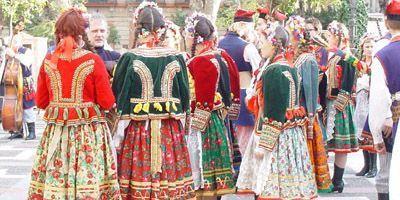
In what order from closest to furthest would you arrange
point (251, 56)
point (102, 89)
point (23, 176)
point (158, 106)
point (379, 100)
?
point (102, 89) → point (379, 100) → point (158, 106) → point (251, 56) → point (23, 176)

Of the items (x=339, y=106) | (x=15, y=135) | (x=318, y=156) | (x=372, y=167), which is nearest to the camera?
(x=318, y=156)

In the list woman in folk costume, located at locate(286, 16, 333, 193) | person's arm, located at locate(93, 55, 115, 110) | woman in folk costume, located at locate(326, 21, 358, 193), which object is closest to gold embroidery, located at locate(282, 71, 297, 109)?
woman in folk costume, located at locate(286, 16, 333, 193)

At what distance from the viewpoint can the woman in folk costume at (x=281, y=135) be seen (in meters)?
5.48

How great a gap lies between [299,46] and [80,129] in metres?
2.22

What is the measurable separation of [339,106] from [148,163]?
114 inches

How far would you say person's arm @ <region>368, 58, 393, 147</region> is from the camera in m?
5.25

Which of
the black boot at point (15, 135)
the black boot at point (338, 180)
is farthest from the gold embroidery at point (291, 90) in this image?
the black boot at point (15, 135)

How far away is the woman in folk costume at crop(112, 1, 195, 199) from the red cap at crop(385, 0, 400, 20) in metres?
1.56

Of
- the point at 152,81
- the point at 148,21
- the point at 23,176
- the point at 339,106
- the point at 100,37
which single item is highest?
the point at 148,21

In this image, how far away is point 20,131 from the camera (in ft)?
40.0

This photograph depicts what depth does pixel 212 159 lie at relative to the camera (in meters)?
6.21

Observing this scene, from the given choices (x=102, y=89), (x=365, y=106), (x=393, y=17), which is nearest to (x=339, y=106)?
(x=365, y=106)

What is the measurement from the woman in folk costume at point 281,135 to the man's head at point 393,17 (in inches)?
30.4

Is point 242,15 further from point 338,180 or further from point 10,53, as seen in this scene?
point 10,53
